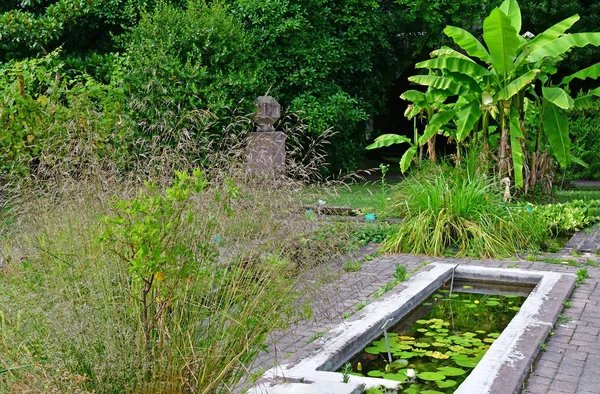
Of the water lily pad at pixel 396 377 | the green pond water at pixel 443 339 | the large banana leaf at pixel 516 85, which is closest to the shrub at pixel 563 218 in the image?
the large banana leaf at pixel 516 85

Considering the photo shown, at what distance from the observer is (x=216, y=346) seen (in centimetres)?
342

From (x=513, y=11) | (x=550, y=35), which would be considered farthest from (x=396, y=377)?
(x=513, y=11)

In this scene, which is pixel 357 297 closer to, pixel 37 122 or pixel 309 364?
pixel 309 364

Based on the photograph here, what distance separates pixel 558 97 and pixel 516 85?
24.7 inches

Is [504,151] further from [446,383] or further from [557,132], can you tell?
[446,383]

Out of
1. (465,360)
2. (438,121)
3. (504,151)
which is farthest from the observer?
(438,121)

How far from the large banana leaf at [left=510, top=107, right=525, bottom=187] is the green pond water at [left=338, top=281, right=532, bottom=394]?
12.0 ft

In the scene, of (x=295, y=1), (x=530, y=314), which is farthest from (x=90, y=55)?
(x=530, y=314)

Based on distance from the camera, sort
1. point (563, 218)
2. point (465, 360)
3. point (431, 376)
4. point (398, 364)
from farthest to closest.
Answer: point (563, 218) < point (465, 360) < point (398, 364) < point (431, 376)

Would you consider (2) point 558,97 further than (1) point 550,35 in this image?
No

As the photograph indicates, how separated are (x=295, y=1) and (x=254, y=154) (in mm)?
10297

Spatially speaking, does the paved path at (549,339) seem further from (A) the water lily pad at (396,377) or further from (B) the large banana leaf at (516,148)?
(B) the large banana leaf at (516,148)

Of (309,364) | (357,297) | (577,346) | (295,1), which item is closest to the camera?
(309,364)

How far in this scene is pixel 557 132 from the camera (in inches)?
415
